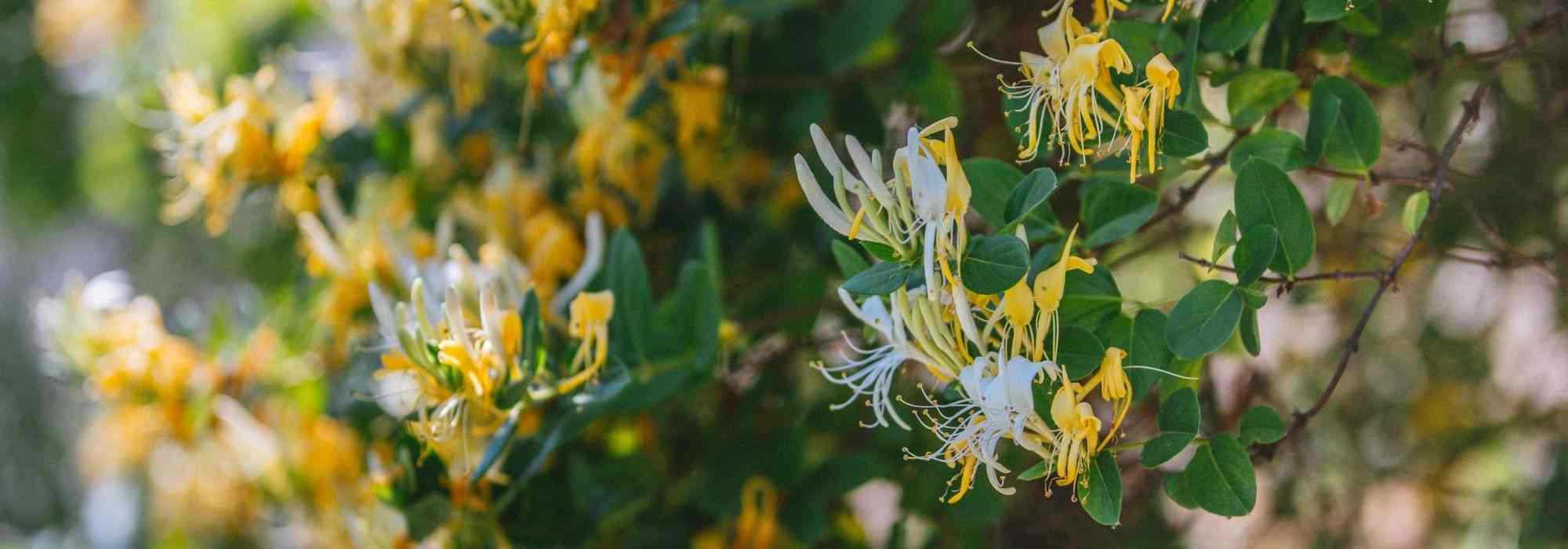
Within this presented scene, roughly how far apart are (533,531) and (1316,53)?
0.46 meters

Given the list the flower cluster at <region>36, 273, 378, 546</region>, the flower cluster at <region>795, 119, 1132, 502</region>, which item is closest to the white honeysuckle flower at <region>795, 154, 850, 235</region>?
the flower cluster at <region>795, 119, 1132, 502</region>

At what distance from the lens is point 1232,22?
45 cm

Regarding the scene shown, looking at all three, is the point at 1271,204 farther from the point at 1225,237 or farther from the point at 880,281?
the point at 880,281

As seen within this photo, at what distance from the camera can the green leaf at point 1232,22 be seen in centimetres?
44

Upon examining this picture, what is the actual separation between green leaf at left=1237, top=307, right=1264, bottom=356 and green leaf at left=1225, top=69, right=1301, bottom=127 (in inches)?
3.8

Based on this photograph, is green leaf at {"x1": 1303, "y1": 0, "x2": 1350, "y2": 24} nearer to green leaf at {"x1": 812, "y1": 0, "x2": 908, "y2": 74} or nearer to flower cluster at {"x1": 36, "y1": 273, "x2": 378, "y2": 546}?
green leaf at {"x1": 812, "y1": 0, "x2": 908, "y2": 74}

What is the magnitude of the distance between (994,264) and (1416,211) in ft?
0.67

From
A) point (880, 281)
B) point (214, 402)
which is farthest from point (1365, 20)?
point (214, 402)

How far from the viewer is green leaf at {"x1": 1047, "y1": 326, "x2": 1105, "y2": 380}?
404 mm

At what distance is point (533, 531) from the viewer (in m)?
0.67

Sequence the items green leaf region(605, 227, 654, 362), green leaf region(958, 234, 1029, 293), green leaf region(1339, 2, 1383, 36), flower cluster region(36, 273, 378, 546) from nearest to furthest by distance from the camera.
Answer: green leaf region(958, 234, 1029, 293)
green leaf region(1339, 2, 1383, 36)
green leaf region(605, 227, 654, 362)
flower cluster region(36, 273, 378, 546)

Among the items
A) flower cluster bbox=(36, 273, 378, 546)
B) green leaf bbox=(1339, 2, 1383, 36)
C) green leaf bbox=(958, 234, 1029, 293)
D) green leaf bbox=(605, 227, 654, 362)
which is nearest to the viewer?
green leaf bbox=(958, 234, 1029, 293)

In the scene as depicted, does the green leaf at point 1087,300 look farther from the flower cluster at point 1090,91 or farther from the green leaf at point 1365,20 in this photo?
the green leaf at point 1365,20

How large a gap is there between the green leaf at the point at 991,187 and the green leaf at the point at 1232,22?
10 cm
